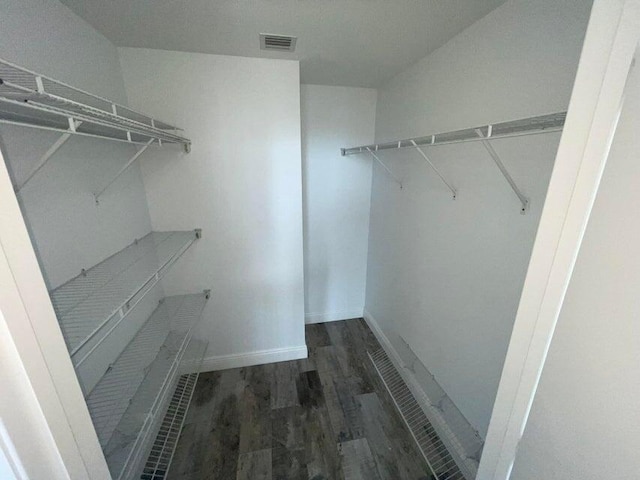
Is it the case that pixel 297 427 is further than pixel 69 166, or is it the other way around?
pixel 297 427

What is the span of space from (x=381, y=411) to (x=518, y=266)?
4.64ft

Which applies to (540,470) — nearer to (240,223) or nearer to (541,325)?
(541,325)

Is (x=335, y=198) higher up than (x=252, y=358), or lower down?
higher up

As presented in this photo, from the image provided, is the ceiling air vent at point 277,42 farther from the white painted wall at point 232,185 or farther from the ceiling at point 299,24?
the white painted wall at point 232,185

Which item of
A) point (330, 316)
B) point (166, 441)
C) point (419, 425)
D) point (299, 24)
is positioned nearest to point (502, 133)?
point (299, 24)

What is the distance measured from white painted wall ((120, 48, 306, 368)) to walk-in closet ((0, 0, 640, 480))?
Answer: 2 cm

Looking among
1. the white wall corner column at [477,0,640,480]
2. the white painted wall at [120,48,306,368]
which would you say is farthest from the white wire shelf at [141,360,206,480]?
the white wall corner column at [477,0,640,480]

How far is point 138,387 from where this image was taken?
3.95 ft

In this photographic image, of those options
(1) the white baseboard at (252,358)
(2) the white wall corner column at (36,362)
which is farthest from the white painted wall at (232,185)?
(2) the white wall corner column at (36,362)

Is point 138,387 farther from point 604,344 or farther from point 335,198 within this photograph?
point 335,198

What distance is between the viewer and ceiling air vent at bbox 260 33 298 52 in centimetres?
138

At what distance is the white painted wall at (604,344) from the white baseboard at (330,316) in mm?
2431

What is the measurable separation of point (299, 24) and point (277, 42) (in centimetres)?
24

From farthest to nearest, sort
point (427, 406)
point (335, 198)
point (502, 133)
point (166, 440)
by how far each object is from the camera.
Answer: point (335, 198) < point (427, 406) < point (166, 440) < point (502, 133)
